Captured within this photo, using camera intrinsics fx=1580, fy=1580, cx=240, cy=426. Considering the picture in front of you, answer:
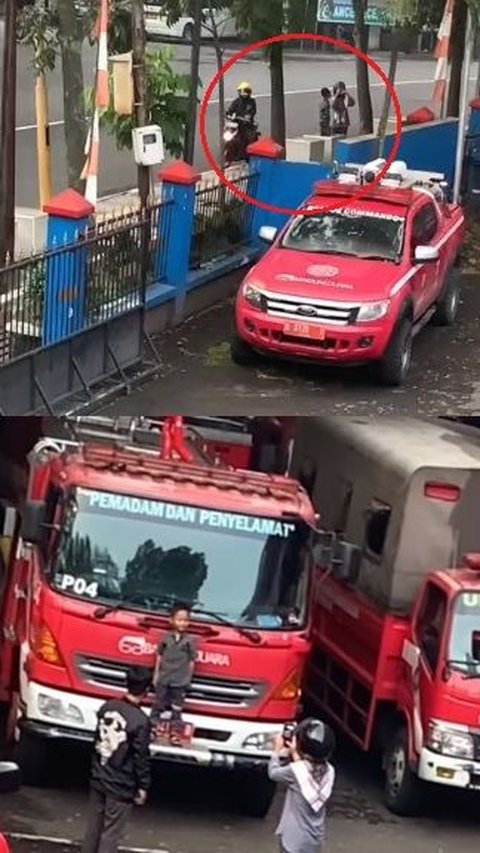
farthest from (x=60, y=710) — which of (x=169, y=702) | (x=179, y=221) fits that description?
(x=179, y=221)

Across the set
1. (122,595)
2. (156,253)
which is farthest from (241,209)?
(122,595)

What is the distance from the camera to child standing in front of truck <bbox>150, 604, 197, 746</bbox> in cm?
1018

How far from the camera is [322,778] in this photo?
885 centimetres

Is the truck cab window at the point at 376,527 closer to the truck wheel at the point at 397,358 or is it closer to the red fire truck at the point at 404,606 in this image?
the red fire truck at the point at 404,606

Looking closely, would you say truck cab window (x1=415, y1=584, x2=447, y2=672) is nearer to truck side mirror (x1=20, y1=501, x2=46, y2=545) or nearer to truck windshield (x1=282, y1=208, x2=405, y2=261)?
truck side mirror (x1=20, y1=501, x2=46, y2=545)

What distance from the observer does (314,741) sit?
8727 millimetres

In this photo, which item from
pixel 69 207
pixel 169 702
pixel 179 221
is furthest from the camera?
pixel 179 221

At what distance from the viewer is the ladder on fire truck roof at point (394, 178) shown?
1862cm

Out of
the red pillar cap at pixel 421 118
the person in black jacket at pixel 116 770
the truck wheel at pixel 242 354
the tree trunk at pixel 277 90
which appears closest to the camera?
the person in black jacket at pixel 116 770

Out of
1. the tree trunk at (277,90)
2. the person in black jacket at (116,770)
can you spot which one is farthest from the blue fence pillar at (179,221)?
the person in black jacket at (116,770)

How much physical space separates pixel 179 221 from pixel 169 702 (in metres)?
8.94

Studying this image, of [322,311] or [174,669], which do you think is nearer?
[174,669]

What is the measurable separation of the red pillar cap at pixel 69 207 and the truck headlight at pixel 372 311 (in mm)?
2920

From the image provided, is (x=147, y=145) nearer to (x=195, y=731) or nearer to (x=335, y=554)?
(x=335, y=554)
